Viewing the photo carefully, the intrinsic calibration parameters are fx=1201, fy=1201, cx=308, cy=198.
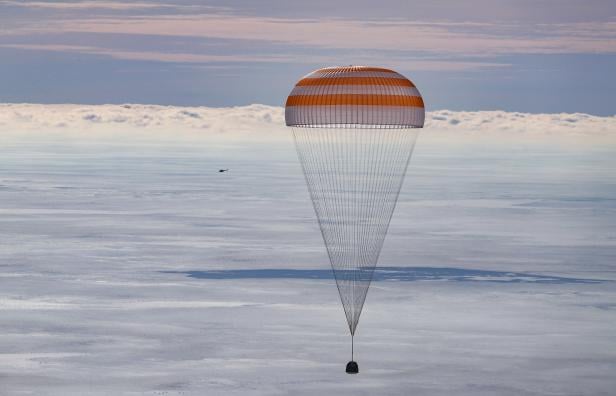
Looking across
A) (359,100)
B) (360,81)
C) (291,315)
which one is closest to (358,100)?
(359,100)

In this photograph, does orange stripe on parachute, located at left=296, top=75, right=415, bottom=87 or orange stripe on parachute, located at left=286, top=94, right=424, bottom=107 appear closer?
orange stripe on parachute, located at left=286, top=94, right=424, bottom=107

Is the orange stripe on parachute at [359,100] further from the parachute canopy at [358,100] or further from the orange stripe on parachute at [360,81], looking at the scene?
the orange stripe on parachute at [360,81]

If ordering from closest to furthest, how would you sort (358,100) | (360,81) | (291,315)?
1. (358,100)
2. (360,81)
3. (291,315)

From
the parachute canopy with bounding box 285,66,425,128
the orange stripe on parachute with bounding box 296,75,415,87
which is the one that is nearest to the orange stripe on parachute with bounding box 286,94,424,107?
the parachute canopy with bounding box 285,66,425,128

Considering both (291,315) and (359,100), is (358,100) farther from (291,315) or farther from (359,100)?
(291,315)

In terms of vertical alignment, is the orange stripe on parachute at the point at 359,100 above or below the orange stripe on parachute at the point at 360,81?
below

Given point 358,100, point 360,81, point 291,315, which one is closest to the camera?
point 358,100

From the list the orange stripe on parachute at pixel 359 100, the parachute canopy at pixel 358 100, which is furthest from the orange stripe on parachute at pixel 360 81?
the orange stripe on parachute at pixel 359 100

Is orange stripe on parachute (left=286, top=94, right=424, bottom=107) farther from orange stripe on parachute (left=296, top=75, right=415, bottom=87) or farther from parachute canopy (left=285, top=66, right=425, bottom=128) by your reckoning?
orange stripe on parachute (left=296, top=75, right=415, bottom=87)

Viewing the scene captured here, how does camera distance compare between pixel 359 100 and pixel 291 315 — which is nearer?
pixel 359 100

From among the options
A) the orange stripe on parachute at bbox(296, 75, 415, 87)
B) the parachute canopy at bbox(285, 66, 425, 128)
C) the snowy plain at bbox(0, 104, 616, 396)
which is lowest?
the snowy plain at bbox(0, 104, 616, 396)
